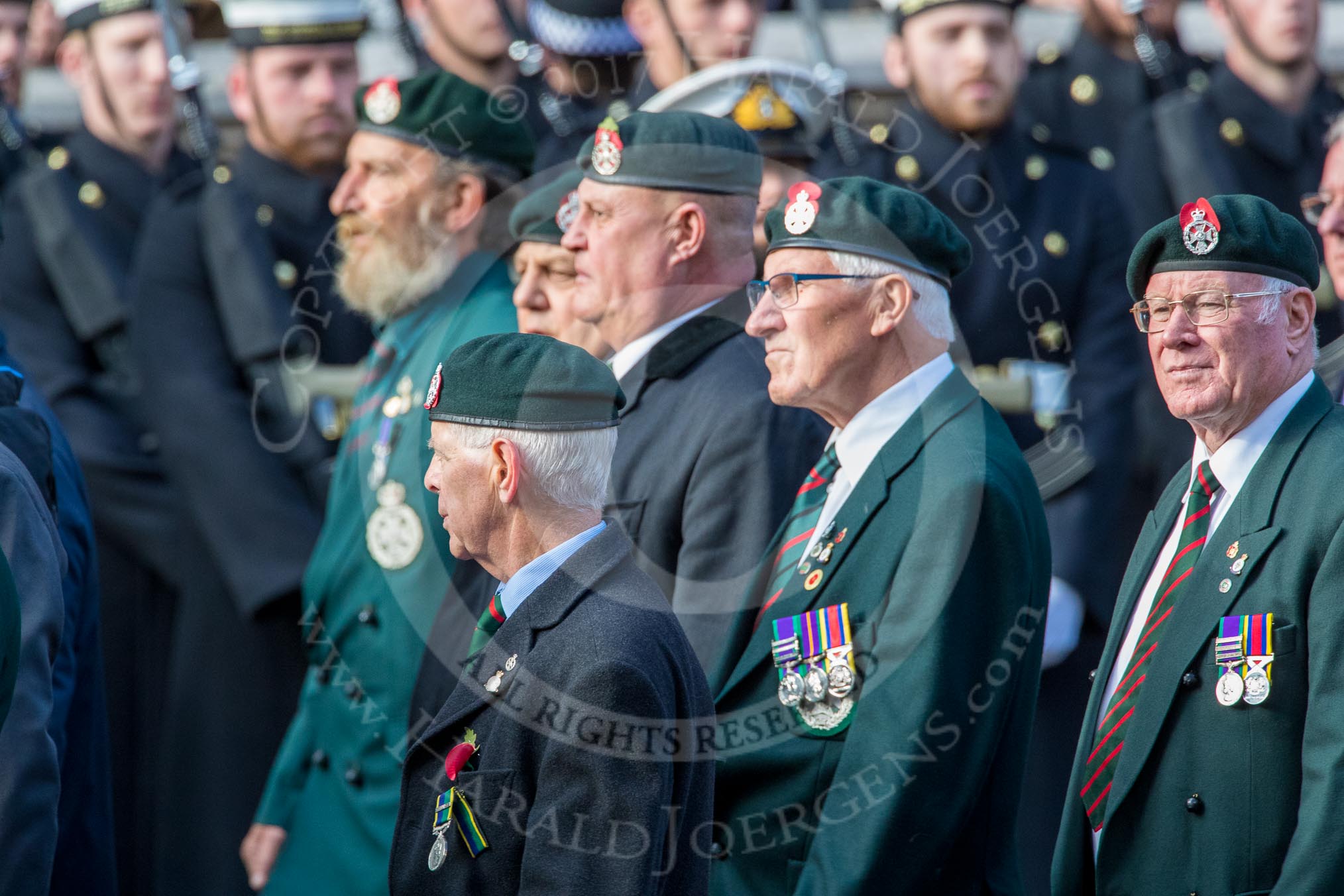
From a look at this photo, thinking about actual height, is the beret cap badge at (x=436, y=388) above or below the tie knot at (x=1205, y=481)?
below

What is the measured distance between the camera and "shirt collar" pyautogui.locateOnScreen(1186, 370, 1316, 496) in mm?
3537

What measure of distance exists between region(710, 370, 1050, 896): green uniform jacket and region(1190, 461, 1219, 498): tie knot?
0.30 m

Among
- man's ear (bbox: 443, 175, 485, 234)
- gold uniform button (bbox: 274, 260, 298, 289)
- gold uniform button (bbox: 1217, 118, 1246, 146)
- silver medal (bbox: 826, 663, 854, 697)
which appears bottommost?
gold uniform button (bbox: 274, 260, 298, 289)

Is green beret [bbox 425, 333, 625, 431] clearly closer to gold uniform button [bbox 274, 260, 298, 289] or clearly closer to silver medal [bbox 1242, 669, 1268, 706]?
silver medal [bbox 1242, 669, 1268, 706]

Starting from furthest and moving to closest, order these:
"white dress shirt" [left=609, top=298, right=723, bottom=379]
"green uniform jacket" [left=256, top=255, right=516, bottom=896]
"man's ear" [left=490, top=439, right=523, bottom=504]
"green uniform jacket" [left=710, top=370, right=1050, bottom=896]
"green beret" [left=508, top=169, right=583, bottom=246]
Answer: "green beret" [left=508, top=169, right=583, bottom=246], "green uniform jacket" [left=256, top=255, right=516, bottom=896], "white dress shirt" [left=609, top=298, right=723, bottom=379], "green uniform jacket" [left=710, top=370, right=1050, bottom=896], "man's ear" [left=490, top=439, right=523, bottom=504]

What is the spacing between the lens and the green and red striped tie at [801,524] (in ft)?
12.7

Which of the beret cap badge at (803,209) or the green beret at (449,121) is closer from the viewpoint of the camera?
the beret cap badge at (803,209)

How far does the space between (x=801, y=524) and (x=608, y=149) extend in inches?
41.9

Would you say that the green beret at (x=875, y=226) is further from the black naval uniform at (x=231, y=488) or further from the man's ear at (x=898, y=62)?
the black naval uniform at (x=231, y=488)

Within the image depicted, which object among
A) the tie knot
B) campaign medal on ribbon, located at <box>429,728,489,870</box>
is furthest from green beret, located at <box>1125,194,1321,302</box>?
campaign medal on ribbon, located at <box>429,728,489,870</box>

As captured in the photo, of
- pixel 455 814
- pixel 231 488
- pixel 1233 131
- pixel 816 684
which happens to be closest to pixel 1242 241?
pixel 816 684

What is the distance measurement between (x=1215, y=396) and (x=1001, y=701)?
67 cm

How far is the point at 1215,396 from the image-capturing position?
3.52 metres

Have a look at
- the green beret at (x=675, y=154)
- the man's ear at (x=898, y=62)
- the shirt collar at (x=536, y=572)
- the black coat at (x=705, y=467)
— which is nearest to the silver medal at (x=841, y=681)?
the black coat at (x=705, y=467)
